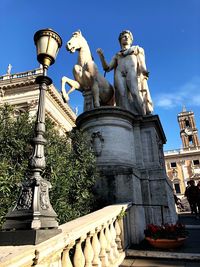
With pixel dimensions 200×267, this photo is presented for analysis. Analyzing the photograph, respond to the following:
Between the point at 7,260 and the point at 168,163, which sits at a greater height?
the point at 168,163

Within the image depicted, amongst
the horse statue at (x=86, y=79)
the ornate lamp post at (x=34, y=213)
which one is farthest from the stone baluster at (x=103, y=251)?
the horse statue at (x=86, y=79)

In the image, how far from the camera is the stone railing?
74.1 inches

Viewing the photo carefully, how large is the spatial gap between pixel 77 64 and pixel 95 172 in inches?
190

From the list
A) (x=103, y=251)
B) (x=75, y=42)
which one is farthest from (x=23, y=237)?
(x=75, y=42)

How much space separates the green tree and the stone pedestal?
69 centimetres

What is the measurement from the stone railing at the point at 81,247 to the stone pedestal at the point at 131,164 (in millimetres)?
766

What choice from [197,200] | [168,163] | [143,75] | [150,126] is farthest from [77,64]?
[168,163]

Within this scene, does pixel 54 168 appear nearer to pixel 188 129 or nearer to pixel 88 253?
pixel 88 253

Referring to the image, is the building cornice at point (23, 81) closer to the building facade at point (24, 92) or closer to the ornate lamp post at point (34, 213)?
the building facade at point (24, 92)

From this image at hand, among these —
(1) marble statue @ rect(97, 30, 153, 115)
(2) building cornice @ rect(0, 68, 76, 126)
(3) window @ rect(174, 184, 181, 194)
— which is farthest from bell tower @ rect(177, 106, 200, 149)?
(1) marble statue @ rect(97, 30, 153, 115)

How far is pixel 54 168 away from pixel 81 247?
1861mm

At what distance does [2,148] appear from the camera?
16.2ft

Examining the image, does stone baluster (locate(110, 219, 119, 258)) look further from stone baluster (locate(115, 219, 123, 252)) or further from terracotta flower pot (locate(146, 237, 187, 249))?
terracotta flower pot (locate(146, 237, 187, 249))

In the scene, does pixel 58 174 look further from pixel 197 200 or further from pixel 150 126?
pixel 197 200
